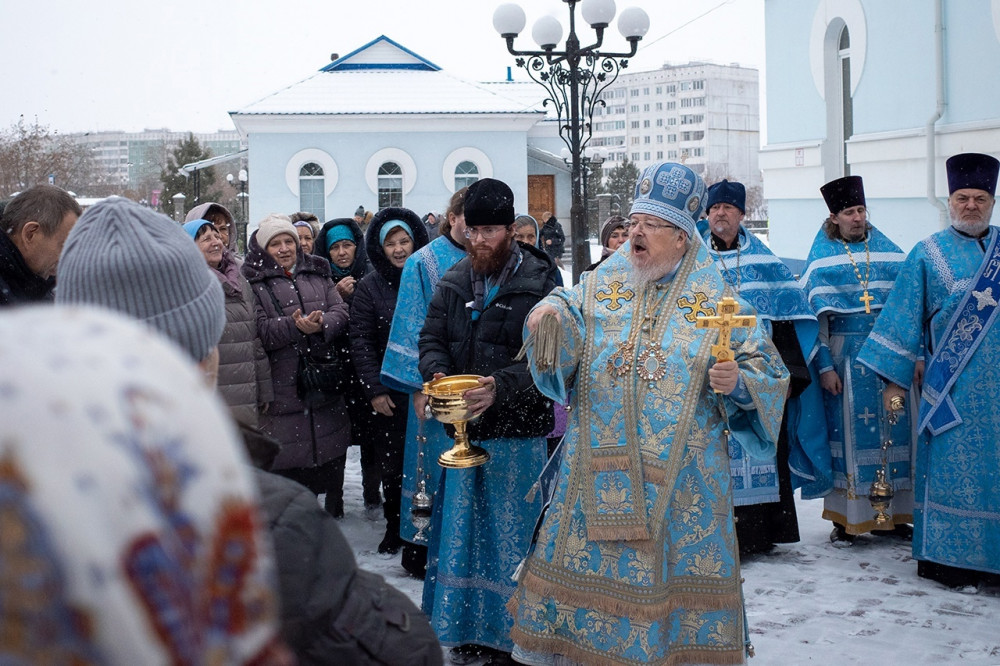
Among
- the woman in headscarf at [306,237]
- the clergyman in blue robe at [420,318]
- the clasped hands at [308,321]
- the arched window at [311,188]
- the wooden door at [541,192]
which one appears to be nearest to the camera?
the clergyman in blue robe at [420,318]

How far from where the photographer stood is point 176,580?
1.95 feet

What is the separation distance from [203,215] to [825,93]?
A: 27.7 ft

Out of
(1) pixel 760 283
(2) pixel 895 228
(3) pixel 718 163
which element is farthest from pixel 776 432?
(3) pixel 718 163

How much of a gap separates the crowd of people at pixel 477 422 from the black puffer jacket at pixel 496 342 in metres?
0.01

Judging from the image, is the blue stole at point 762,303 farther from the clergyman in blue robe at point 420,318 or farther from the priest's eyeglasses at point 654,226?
the priest's eyeglasses at point 654,226

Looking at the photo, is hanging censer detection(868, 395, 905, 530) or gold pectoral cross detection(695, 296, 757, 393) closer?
gold pectoral cross detection(695, 296, 757, 393)

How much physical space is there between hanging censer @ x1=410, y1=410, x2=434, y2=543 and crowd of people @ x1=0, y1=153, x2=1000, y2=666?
51mm

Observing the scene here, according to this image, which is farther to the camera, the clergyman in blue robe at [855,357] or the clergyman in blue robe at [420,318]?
the clergyman in blue robe at [855,357]

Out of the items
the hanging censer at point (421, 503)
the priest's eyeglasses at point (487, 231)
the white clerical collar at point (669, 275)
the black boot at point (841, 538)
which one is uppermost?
the priest's eyeglasses at point (487, 231)

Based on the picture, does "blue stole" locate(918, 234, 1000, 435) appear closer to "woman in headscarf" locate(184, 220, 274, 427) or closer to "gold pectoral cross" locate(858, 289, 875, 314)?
"gold pectoral cross" locate(858, 289, 875, 314)

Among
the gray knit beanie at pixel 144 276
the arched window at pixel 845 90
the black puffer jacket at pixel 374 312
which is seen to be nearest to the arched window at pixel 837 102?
the arched window at pixel 845 90

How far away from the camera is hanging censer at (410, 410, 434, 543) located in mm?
4809

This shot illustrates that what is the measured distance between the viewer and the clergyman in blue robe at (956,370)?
5.14m

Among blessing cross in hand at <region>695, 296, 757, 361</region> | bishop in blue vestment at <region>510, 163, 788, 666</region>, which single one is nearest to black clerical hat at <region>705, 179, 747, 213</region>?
bishop in blue vestment at <region>510, 163, 788, 666</region>
